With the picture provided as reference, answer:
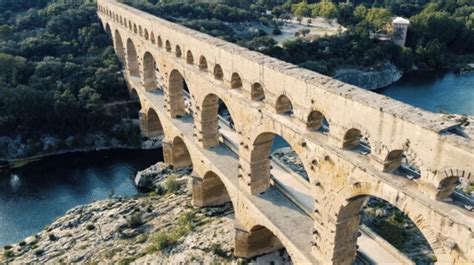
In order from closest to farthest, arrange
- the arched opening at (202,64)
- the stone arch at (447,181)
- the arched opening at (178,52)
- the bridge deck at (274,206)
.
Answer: the stone arch at (447,181) → the bridge deck at (274,206) → the arched opening at (202,64) → the arched opening at (178,52)

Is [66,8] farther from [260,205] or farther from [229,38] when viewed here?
[260,205]

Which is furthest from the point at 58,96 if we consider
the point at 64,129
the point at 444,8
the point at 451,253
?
the point at 444,8

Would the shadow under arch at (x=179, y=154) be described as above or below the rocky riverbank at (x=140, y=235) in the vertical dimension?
above

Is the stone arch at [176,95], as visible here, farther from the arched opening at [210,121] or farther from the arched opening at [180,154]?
the arched opening at [210,121]

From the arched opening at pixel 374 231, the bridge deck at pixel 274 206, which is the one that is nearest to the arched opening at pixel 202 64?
the bridge deck at pixel 274 206

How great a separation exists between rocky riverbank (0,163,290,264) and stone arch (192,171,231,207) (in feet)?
1.71

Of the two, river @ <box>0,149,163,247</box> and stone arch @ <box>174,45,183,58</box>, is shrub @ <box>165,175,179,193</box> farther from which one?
stone arch @ <box>174,45,183,58</box>

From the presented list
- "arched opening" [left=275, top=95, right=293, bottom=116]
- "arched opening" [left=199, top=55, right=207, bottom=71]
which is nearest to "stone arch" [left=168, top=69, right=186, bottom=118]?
"arched opening" [left=199, top=55, right=207, bottom=71]

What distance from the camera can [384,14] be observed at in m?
72.8

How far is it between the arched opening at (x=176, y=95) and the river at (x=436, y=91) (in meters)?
31.4

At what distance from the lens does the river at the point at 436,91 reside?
2056 inches

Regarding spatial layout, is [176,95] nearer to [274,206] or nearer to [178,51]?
[178,51]

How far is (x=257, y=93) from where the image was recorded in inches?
854

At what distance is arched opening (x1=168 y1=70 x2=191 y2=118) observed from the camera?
109 feet
